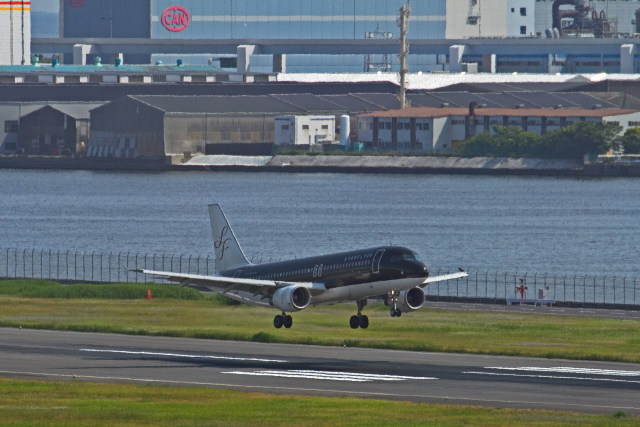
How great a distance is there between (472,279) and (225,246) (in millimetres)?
56267

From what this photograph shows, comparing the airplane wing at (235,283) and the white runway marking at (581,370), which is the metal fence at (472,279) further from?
the white runway marking at (581,370)

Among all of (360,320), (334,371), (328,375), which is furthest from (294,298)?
(328,375)

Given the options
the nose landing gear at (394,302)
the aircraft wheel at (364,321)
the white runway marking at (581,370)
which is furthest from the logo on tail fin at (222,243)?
the white runway marking at (581,370)

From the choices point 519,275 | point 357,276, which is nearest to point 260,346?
point 357,276

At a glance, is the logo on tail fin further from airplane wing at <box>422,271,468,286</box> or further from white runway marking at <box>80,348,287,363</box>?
airplane wing at <box>422,271,468,286</box>

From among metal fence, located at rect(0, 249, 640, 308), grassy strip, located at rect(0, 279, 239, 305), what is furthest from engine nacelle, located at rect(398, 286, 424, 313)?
metal fence, located at rect(0, 249, 640, 308)

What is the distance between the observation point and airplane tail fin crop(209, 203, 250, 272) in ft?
289

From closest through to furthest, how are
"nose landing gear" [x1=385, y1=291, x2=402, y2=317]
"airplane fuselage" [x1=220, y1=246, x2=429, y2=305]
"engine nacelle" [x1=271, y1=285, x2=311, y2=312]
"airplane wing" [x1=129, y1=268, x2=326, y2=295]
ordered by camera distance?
"airplane fuselage" [x1=220, y1=246, x2=429, y2=305] → "nose landing gear" [x1=385, y1=291, x2=402, y2=317] → "engine nacelle" [x1=271, y1=285, x2=311, y2=312] → "airplane wing" [x1=129, y1=268, x2=326, y2=295]

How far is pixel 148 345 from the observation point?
270ft

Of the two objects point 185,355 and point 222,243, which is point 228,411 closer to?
point 185,355

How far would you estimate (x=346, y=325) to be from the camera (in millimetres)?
92812

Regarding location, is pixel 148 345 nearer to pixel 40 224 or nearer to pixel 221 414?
pixel 221 414

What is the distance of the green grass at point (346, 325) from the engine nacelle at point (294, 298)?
30.0 feet

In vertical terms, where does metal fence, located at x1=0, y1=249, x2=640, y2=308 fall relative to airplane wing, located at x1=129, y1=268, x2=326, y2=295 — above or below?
below
